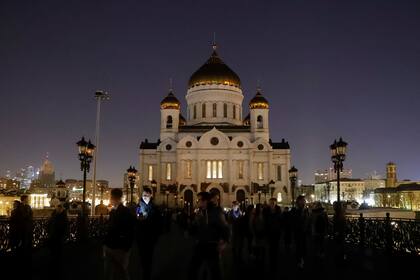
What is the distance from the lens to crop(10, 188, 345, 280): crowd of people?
8.12 metres

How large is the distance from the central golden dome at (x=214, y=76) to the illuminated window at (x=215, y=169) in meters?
15.1

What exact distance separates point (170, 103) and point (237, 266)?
63.4 meters

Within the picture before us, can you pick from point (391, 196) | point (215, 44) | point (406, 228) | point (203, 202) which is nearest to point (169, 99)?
point (215, 44)

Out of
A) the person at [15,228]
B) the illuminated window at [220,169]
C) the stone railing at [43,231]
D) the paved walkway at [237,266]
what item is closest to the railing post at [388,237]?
the paved walkway at [237,266]

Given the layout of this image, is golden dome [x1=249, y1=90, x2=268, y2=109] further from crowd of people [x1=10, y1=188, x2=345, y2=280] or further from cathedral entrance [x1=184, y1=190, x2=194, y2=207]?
crowd of people [x1=10, y1=188, x2=345, y2=280]

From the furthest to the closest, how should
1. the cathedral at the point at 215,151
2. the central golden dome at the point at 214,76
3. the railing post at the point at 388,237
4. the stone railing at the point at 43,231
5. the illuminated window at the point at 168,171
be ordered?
the central golden dome at the point at 214,76, the illuminated window at the point at 168,171, the cathedral at the point at 215,151, the railing post at the point at 388,237, the stone railing at the point at 43,231

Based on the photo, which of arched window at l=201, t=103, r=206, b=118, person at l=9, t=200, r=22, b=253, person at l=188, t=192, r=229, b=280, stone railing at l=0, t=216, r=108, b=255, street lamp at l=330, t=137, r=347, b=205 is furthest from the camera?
arched window at l=201, t=103, r=206, b=118

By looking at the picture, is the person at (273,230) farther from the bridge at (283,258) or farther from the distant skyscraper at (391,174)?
the distant skyscraper at (391,174)

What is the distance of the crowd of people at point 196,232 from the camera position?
8125mm

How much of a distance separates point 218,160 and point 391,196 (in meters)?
78.4

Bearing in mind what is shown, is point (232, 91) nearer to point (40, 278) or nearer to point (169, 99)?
point (169, 99)

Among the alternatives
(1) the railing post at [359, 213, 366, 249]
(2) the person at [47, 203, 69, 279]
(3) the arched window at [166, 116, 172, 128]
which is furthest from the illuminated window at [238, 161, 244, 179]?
(2) the person at [47, 203, 69, 279]

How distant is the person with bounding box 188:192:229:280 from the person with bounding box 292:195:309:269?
5.67 m

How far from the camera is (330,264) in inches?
545
